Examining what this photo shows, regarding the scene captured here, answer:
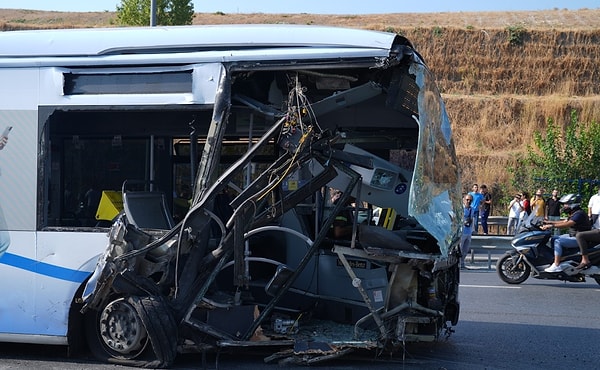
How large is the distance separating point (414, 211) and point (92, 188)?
3.39m

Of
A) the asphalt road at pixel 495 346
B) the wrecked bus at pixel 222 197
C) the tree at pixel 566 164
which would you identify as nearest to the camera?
the wrecked bus at pixel 222 197

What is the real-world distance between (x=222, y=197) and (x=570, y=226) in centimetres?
844

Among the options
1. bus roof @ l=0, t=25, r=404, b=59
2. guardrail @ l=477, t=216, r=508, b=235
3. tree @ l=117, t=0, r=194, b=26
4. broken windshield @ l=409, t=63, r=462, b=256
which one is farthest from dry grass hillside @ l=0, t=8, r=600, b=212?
bus roof @ l=0, t=25, r=404, b=59

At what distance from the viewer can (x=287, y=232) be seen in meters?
8.27

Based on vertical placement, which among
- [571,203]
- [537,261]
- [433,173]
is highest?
[433,173]

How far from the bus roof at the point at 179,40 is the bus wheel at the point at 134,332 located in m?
2.26

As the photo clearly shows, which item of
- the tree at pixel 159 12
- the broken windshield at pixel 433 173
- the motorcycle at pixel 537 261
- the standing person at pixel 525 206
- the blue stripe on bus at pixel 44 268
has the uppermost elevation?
the tree at pixel 159 12

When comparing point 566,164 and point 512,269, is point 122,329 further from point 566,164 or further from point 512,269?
point 566,164

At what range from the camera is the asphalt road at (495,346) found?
7906mm

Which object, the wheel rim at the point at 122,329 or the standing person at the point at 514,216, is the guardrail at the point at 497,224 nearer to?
the standing person at the point at 514,216

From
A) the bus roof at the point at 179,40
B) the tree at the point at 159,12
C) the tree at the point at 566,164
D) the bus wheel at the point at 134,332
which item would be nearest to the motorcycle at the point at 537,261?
the bus roof at the point at 179,40

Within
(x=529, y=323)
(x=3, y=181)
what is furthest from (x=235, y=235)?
(x=529, y=323)

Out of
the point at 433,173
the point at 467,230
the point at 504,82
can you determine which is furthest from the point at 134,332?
the point at 504,82

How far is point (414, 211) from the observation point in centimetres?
715
